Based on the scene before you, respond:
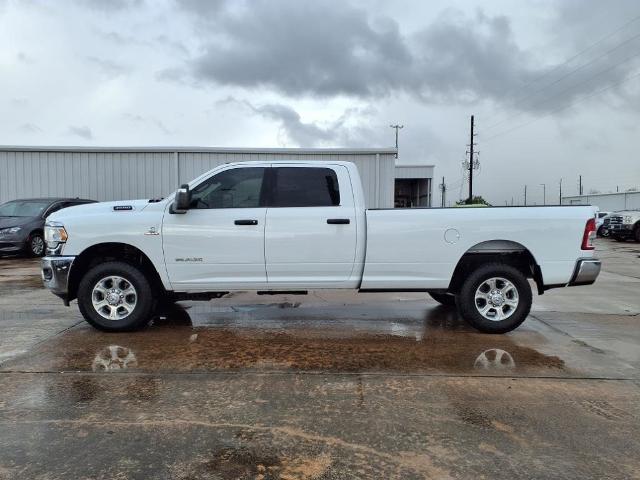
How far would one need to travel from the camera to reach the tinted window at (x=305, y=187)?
19.6 feet

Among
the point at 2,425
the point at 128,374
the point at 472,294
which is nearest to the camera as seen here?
the point at 2,425

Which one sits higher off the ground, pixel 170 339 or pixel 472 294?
pixel 472 294

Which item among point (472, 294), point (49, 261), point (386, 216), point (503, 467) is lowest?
point (503, 467)

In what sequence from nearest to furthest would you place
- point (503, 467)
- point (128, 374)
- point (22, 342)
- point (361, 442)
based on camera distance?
point (503, 467), point (361, 442), point (128, 374), point (22, 342)

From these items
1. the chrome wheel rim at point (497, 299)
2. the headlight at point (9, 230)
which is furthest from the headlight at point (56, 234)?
the headlight at point (9, 230)

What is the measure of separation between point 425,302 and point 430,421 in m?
4.72

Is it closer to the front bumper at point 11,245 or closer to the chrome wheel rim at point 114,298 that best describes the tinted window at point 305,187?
the chrome wheel rim at point 114,298

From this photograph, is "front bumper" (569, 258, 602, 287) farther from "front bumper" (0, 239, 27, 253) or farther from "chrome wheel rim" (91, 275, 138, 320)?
"front bumper" (0, 239, 27, 253)

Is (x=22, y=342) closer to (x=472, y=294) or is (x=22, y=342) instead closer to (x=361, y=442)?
(x=361, y=442)

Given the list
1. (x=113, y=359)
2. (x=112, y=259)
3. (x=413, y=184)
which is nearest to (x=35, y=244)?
(x=112, y=259)

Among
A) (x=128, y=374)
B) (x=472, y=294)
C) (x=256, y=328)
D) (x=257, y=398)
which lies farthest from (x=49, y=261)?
(x=472, y=294)

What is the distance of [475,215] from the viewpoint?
19.3ft

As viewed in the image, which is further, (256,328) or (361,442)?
(256,328)

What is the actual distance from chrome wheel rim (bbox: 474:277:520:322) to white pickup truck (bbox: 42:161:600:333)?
0.01 meters
